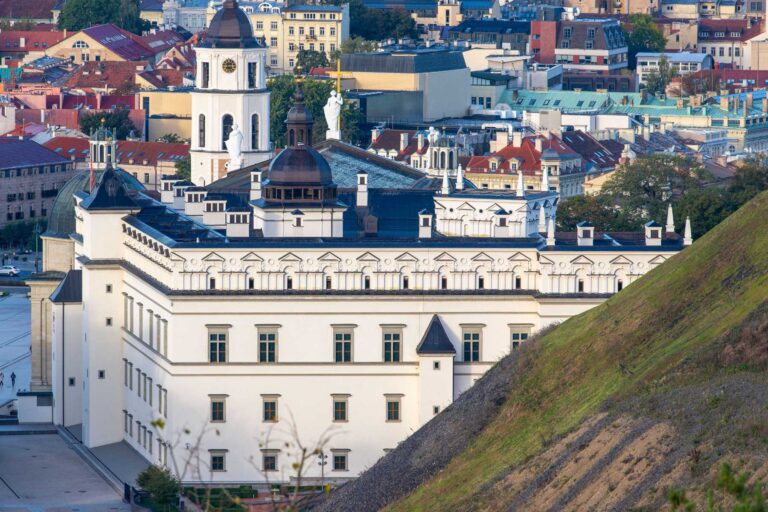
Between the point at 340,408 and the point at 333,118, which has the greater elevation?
the point at 333,118

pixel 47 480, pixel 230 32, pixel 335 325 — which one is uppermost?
pixel 230 32

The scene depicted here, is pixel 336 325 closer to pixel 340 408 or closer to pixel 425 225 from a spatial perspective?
pixel 340 408

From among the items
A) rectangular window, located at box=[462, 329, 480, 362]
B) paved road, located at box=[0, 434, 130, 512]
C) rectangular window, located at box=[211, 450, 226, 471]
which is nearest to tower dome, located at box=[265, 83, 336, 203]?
rectangular window, located at box=[462, 329, 480, 362]

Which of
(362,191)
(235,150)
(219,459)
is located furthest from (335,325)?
(235,150)

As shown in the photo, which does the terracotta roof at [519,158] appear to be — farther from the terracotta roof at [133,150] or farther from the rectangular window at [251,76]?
the rectangular window at [251,76]

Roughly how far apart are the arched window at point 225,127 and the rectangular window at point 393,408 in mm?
45667

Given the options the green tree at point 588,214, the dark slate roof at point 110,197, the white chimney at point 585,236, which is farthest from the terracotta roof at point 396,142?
the white chimney at point 585,236

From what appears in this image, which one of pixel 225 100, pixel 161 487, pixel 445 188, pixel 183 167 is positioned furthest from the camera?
pixel 183 167

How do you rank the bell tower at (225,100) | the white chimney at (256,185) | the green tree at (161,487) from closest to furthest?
the green tree at (161,487) → the white chimney at (256,185) → the bell tower at (225,100)

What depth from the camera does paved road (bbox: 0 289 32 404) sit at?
388ft

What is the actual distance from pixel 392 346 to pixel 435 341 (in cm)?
→ 146

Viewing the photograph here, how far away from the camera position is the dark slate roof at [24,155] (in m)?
180

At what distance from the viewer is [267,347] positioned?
96.9 metres

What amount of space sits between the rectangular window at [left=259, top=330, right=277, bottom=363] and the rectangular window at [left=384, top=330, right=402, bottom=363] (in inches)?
143
